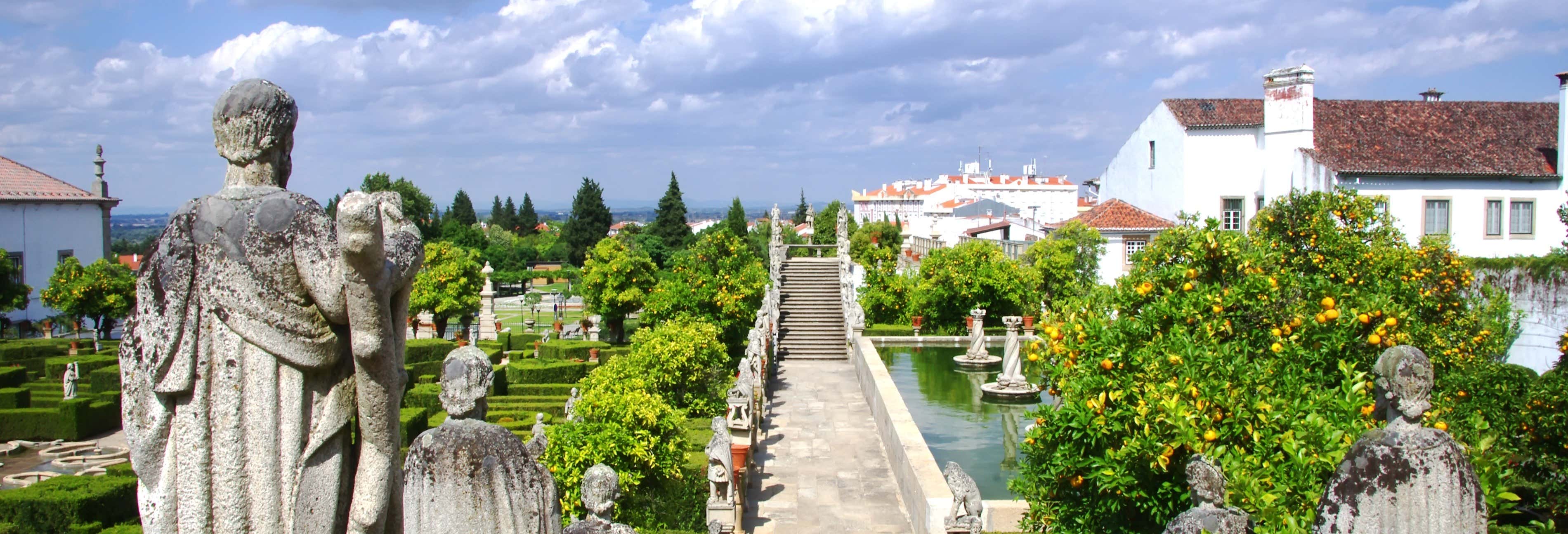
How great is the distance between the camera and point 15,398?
22.4 meters

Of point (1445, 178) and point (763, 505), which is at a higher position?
point (1445, 178)

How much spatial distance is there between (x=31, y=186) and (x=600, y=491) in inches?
1897

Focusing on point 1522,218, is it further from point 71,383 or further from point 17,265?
point 17,265

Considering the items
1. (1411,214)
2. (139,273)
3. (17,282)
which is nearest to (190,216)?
(139,273)

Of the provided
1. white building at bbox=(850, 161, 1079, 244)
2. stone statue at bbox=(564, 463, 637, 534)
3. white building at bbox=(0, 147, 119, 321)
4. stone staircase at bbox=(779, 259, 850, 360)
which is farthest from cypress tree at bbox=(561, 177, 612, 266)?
stone statue at bbox=(564, 463, 637, 534)

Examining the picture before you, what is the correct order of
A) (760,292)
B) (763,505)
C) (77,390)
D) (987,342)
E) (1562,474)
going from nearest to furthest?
(1562,474)
(763,505)
(77,390)
(987,342)
(760,292)

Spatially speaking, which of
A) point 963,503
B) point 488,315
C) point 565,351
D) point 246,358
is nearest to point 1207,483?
point 246,358

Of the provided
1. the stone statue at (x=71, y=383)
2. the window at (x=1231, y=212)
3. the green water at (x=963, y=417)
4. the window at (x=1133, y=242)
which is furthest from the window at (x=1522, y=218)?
the stone statue at (x=71, y=383)

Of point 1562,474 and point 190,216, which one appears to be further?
point 1562,474

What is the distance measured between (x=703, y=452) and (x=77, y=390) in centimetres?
1769

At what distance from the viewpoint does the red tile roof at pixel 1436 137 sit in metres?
23.3

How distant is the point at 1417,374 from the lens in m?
3.54

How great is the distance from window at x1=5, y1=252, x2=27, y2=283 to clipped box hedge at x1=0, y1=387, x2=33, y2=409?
19161 mm

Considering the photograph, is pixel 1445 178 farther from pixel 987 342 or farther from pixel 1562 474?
pixel 1562 474
